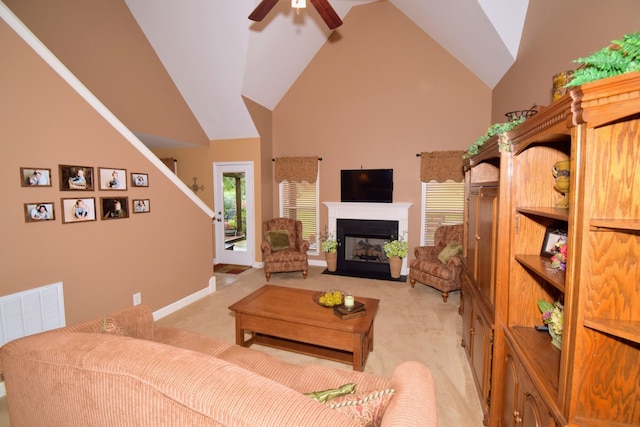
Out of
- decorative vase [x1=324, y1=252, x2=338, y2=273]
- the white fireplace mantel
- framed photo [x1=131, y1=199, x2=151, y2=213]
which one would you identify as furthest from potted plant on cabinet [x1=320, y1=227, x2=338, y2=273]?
framed photo [x1=131, y1=199, x2=151, y2=213]

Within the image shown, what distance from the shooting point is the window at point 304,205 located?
6051 millimetres

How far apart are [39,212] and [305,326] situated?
7.74 feet

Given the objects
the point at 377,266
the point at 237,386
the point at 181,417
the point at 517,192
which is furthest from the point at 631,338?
the point at 377,266

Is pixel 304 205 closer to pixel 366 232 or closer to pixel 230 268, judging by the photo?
pixel 366 232

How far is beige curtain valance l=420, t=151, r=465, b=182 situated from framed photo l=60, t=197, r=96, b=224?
15.5 feet

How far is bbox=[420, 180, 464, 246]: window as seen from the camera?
518 cm

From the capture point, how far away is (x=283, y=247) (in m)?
5.45

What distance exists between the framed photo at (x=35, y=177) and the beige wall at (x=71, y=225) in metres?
0.04

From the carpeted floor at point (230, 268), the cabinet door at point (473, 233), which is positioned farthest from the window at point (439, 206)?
the carpeted floor at point (230, 268)

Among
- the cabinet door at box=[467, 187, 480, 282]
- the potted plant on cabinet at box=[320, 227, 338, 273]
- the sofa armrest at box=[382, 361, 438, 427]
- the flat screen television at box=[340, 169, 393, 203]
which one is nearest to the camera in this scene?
the sofa armrest at box=[382, 361, 438, 427]

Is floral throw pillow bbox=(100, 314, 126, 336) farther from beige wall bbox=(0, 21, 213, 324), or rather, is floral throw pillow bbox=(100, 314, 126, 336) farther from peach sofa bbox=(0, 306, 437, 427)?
beige wall bbox=(0, 21, 213, 324)

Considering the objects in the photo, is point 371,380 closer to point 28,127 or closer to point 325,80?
point 28,127

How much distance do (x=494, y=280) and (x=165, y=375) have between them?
1.85 metres

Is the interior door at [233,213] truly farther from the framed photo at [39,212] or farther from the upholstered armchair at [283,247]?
the framed photo at [39,212]
